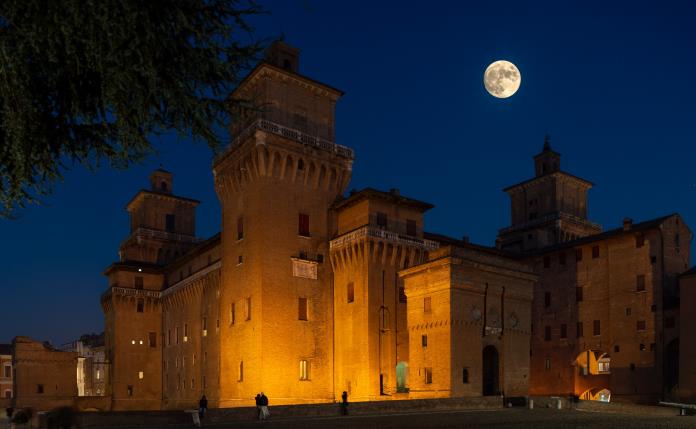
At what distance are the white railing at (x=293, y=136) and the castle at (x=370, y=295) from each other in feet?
0.37

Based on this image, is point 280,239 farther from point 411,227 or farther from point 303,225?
point 411,227

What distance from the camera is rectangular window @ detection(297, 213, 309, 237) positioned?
157 ft

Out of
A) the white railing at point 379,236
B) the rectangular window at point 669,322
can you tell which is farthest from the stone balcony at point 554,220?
the white railing at point 379,236

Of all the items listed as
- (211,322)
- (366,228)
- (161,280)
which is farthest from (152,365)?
(366,228)

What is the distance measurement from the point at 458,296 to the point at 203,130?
95.5 ft

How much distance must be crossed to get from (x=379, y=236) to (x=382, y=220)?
206 cm

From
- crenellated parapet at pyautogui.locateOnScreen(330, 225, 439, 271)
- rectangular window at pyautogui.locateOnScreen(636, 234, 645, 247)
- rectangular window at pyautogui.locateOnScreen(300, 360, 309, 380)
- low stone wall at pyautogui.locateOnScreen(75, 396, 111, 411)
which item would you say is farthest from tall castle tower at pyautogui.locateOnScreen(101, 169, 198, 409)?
rectangular window at pyautogui.locateOnScreen(636, 234, 645, 247)

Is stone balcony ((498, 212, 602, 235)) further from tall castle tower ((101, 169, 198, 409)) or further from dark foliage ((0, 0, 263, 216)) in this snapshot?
dark foliage ((0, 0, 263, 216))

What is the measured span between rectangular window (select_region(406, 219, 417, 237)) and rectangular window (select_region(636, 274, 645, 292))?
1741cm

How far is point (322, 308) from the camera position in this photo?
4772 cm

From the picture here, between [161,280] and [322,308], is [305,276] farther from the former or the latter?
[161,280]

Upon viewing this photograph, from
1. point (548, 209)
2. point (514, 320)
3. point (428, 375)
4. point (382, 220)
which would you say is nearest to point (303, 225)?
point (382, 220)

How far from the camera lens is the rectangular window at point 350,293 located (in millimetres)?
46250

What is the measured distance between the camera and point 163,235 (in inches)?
2933
